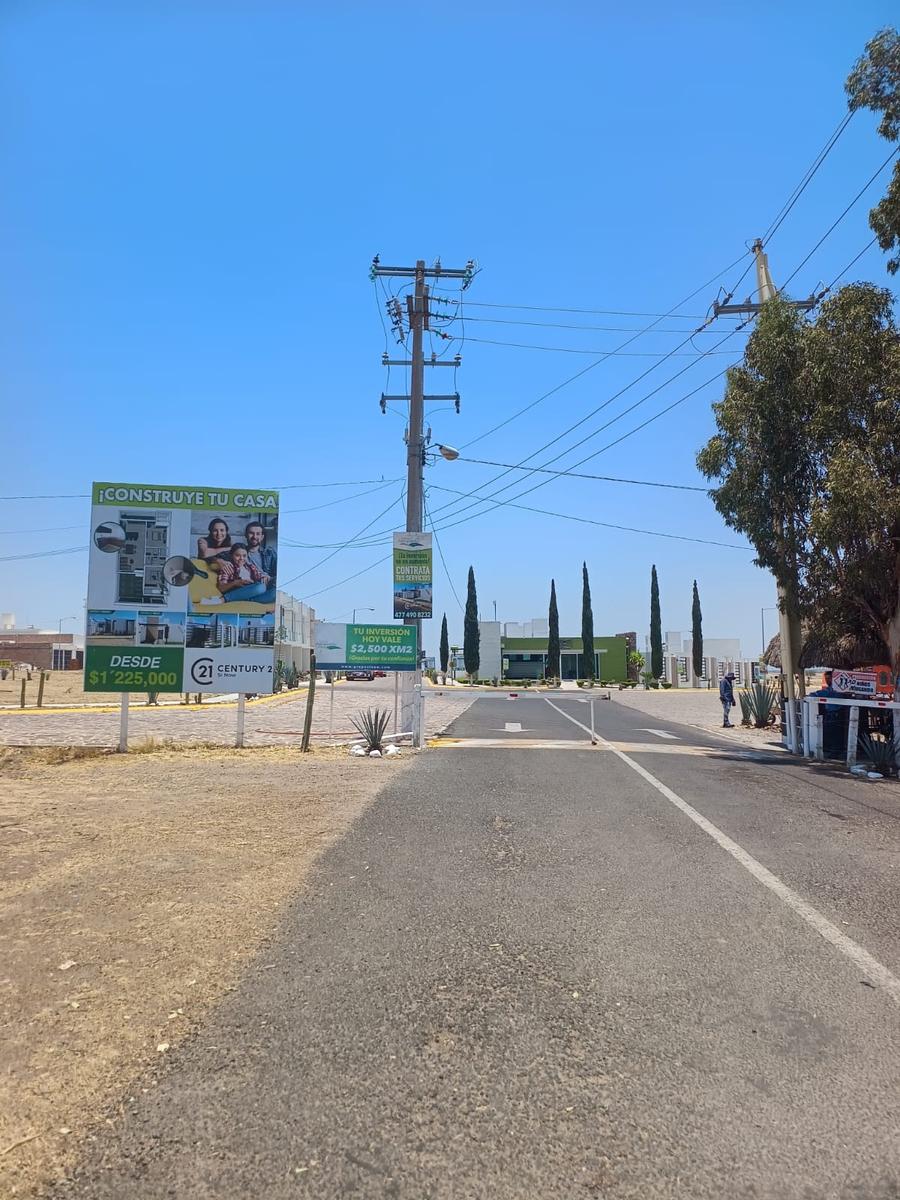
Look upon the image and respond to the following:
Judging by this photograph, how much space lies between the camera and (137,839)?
8023 mm

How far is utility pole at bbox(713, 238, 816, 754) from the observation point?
17.4 m

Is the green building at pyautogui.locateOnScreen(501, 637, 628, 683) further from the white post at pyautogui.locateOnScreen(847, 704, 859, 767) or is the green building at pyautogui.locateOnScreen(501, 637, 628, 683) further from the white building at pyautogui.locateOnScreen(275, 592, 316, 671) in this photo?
the white post at pyautogui.locateOnScreen(847, 704, 859, 767)

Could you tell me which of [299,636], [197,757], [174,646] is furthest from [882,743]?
[299,636]

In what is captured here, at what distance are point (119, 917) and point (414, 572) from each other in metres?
13.2

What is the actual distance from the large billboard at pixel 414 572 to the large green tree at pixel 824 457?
6112 millimetres

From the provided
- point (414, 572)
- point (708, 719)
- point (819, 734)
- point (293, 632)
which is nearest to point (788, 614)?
point (819, 734)

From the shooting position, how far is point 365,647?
57.4ft

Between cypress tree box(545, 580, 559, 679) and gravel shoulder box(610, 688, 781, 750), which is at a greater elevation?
cypress tree box(545, 580, 559, 679)

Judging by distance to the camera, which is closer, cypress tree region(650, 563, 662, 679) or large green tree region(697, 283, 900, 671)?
large green tree region(697, 283, 900, 671)

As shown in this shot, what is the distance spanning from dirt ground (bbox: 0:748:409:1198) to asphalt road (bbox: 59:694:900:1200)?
0.77 feet

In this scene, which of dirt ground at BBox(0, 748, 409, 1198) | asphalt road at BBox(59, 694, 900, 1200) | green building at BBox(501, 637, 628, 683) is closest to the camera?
asphalt road at BBox(59, 694, 900, 1200)

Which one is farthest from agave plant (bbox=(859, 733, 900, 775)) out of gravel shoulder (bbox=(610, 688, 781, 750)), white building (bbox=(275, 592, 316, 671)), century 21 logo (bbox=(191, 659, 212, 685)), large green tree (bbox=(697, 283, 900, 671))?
white building (bbox=(275, 592, 316, 671))

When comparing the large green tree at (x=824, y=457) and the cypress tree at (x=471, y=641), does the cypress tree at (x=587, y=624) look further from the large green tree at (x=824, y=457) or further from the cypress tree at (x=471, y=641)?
the large green tree at (x=824, y=457)

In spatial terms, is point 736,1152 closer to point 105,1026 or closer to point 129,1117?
point 129,1117
